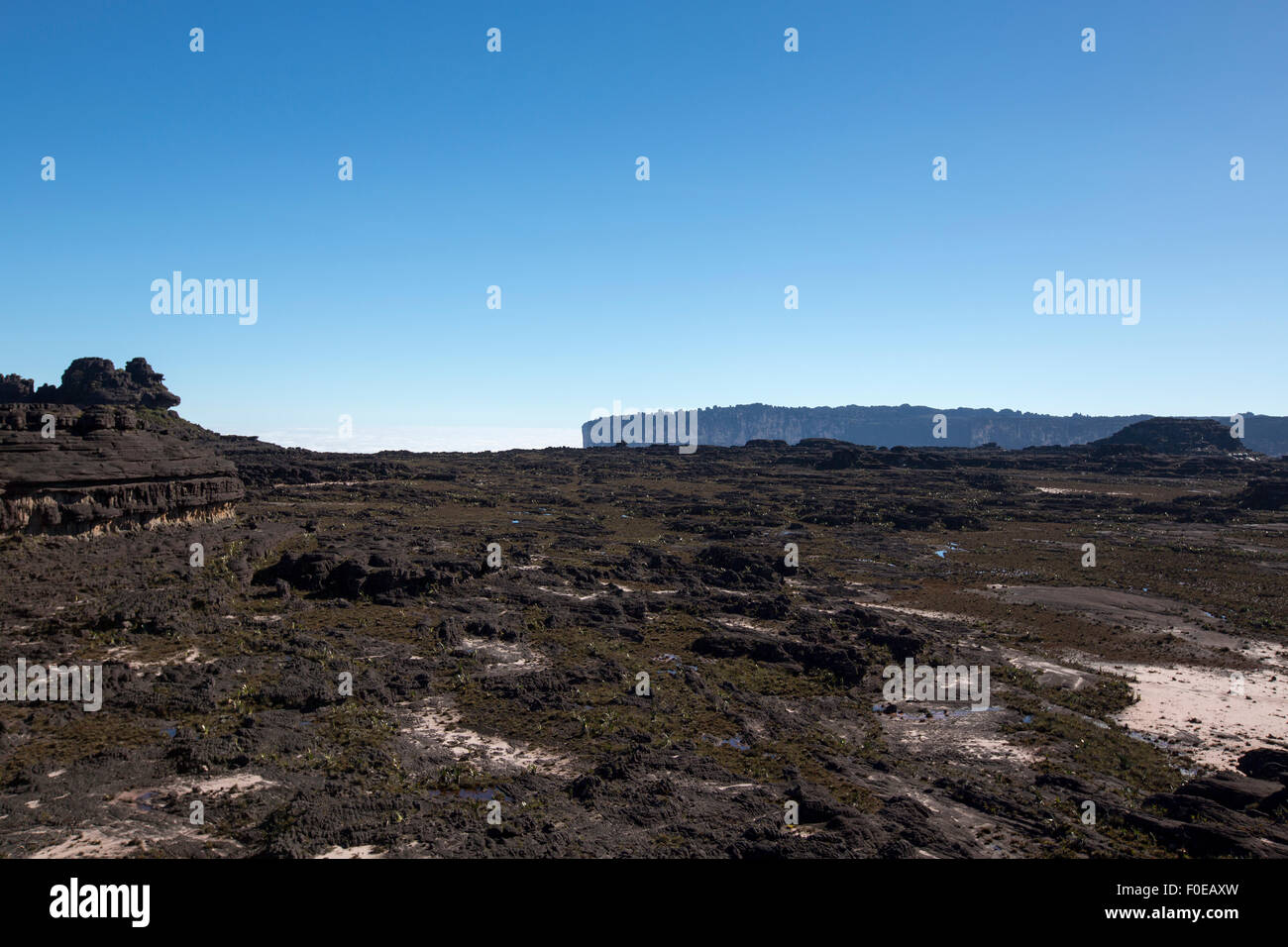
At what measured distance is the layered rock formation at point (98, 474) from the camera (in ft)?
90.5

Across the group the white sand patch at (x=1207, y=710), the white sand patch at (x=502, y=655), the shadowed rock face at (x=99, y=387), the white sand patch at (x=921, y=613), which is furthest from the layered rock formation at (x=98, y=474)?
the shadowed rock face at (x=99, y=387)

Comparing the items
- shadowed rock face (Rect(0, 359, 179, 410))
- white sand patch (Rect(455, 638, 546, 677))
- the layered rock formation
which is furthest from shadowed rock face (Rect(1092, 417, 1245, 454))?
shadowed rock face (Rect(0, 359, 179, 410))

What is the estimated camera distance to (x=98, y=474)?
3006 centimetres

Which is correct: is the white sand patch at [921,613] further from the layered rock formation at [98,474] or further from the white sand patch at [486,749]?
the layered rock formation at [98,474]

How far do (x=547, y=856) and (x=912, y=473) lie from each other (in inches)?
4072

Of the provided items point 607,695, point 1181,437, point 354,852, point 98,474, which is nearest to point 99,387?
point 98,474

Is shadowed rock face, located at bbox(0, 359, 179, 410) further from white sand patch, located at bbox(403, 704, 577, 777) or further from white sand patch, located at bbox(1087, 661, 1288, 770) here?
white sand patch, located at bbox(1087, 661, 1288, 770)

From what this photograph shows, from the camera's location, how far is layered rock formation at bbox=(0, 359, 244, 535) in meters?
27.6

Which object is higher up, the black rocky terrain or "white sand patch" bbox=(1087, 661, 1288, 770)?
the black rocky terrain

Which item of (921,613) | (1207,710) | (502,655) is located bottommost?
(1207,710)

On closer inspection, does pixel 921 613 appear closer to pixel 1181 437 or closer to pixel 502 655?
pixel 502 655

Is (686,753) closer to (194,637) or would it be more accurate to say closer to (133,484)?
(194,637)
